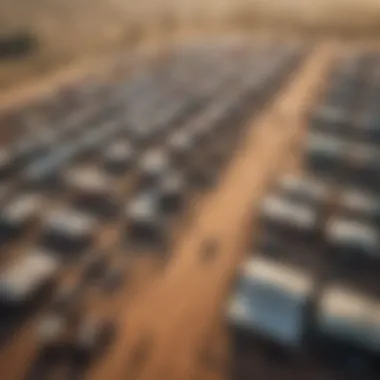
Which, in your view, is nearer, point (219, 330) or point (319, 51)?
point (219, 330)

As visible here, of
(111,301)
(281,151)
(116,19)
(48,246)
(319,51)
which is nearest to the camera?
(111,301)

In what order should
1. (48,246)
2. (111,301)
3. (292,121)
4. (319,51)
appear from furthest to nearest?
(319,51)
(292,121)
(48,246)
(111,301)

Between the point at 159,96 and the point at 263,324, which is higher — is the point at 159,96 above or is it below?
above

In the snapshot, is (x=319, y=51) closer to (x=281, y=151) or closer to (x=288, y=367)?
(x=281, y=151)

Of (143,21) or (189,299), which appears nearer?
(189,299)

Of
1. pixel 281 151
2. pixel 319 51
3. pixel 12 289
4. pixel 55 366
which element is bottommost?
pixel 55 366

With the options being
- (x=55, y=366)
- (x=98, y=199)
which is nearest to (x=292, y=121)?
(x=98, y=199)
